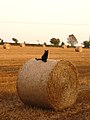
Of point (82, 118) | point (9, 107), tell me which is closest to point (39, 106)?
point (9, 107)

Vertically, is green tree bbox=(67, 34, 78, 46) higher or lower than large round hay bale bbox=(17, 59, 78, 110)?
lower

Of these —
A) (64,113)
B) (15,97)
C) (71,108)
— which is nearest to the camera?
(64,113)

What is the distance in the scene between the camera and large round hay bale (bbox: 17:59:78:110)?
7875 millimetres

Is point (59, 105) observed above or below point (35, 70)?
below

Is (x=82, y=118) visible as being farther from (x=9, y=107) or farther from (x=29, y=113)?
(x=9, y=107)

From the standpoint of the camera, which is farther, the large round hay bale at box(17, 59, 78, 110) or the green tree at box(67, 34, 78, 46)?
the green tree at box(67, 34, 78, 46)

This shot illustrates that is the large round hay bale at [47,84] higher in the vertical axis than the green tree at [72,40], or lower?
higher

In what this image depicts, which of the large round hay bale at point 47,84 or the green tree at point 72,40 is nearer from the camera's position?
the large round hay bale at point 47,84

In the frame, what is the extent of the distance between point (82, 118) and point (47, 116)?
0.77 meters

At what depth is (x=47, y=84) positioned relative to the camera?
7.85m

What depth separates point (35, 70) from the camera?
8.19 meters

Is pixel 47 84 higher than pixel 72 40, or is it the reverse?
pixel 47 84

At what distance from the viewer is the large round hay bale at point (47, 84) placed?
7875 millimetres

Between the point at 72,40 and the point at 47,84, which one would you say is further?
the point at 72,40
